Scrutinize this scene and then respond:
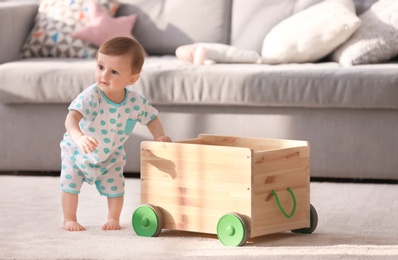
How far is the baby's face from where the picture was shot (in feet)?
7.98

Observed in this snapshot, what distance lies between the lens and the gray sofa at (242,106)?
3279mm

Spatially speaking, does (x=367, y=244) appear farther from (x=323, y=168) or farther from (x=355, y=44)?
(x=355, y=44)

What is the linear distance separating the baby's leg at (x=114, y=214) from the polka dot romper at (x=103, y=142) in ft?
0.06

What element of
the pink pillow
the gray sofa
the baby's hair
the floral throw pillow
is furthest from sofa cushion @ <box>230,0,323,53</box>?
the baby's hair

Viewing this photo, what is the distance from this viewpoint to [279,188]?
231cm

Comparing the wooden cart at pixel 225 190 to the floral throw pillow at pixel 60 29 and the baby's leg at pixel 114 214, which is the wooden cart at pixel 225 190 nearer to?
the baby's leg at pixel 114 214

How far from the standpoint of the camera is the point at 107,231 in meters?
2.44

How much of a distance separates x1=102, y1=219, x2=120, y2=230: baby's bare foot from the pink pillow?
1.71 metres

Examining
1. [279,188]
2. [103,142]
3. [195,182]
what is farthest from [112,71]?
[279,188]

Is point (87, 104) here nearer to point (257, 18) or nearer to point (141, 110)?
point (141, 110)

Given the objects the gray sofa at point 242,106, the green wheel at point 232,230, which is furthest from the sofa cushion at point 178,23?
the green wheel at point 232,230

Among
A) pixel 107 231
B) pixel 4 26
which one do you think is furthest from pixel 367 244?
pixel 4 26

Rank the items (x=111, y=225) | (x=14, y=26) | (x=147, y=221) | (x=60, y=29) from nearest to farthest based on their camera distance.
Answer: (x=147, y=221), (x=111, y=225), (x=14, y=26), (x=60, y=29)

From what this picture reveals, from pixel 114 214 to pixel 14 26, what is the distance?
1.74m
